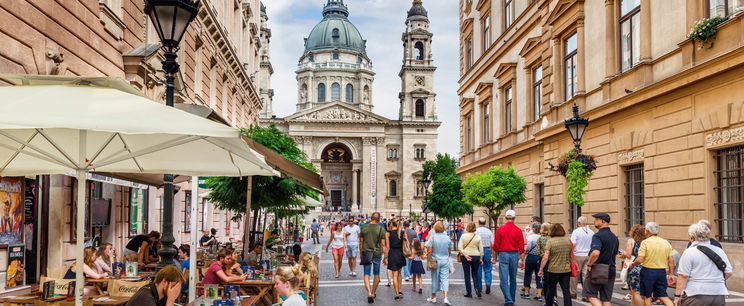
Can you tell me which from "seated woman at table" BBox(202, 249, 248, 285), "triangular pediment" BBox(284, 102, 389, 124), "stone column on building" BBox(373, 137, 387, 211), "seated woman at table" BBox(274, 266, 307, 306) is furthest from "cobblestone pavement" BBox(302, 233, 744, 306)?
"triangular pediment" BBox(284, 102, 389, 124)

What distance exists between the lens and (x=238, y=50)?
32.9m

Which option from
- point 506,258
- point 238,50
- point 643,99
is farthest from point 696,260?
point 238,50

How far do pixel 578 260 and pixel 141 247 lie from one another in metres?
8.27

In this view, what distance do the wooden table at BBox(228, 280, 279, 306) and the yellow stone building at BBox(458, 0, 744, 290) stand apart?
319 inches

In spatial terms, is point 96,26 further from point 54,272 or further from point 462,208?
point 462,208

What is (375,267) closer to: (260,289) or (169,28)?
(260,289)

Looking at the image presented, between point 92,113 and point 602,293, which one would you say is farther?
point 602,293

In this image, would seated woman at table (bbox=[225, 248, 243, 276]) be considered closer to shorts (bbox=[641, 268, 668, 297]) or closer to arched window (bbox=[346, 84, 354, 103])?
shorts (bbox=[641, 268, 668, 297])

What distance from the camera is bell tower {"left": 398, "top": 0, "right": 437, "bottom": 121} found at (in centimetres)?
8956

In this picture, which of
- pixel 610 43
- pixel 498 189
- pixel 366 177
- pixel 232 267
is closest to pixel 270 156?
pixel 232 267

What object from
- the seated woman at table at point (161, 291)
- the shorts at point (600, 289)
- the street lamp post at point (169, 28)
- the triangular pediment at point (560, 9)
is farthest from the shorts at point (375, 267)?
the triangular pediment at point (560, 9)

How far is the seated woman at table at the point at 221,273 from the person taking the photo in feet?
31.4

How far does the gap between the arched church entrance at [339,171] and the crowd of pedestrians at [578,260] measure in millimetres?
75958

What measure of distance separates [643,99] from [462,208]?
82.5 feet
